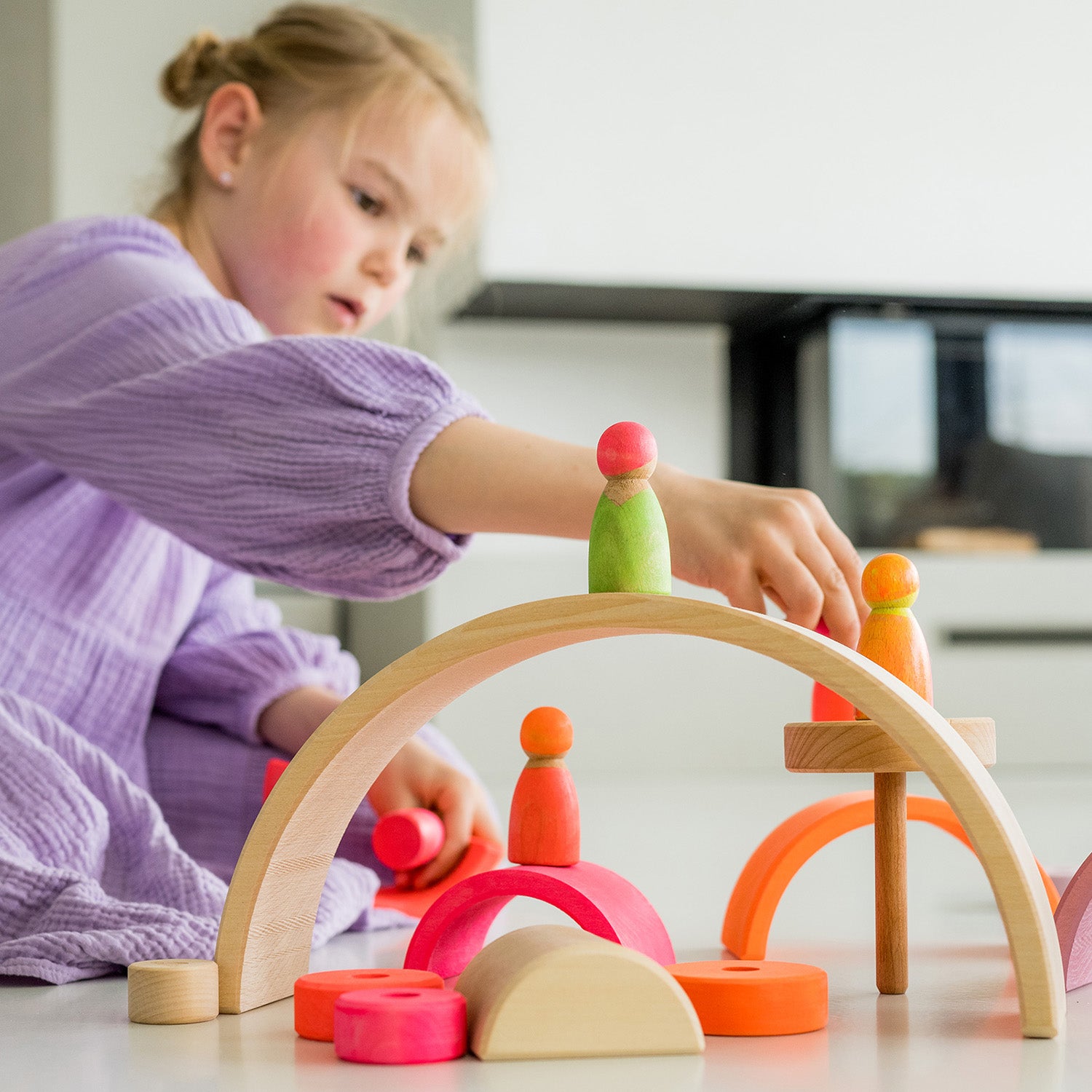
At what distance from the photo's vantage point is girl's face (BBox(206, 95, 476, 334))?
43.6 inches

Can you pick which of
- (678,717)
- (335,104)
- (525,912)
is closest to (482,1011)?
(525,912)

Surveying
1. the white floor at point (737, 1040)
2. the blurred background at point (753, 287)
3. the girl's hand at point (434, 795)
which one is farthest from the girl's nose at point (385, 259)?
the blurred background at point (753, 287)

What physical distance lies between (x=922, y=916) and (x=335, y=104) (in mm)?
789

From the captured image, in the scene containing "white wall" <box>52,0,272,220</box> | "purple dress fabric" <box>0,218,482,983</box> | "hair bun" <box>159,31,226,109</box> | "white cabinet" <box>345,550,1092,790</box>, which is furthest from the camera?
"white wall" <box>52,0,272,220</box>

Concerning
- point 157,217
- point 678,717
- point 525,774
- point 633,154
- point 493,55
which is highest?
point 493,55

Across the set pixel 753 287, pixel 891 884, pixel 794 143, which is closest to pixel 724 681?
pixel 753 287

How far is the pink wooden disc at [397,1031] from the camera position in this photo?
0.45 m

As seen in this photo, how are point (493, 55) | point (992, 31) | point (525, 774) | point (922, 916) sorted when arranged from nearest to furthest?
point (525, 774)
point (922, 916)
point (493, 55)
point (992, 31)

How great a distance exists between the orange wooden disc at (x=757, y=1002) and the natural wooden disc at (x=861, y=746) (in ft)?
0.26

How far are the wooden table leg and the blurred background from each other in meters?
1.67

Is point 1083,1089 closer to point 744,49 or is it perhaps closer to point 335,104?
point 335,104

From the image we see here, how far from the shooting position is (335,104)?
1.14 metres

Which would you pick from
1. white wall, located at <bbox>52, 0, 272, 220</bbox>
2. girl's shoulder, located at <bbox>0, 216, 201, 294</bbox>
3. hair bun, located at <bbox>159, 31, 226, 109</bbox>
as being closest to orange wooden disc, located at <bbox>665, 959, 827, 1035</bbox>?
girl's shoulder, located at <bbox>0, 216, 201, 294</bbox>

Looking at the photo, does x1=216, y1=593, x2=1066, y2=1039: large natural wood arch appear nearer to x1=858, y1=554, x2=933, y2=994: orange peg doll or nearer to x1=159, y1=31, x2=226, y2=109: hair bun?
x1=858, y1=554, x2=933, y2=994: orange peg doll
